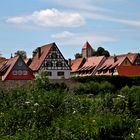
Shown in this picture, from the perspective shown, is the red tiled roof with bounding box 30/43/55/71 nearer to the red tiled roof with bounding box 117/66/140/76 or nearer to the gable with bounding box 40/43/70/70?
the gable with bounding box 40/43/70/70

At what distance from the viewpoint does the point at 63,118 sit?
11.2 metres

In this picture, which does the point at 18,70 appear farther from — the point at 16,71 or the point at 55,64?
the point at 55,64

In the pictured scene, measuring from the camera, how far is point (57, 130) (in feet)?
31.5

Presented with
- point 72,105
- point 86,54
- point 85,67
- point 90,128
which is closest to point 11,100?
point 72,105

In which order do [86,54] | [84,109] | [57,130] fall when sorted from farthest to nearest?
[86,54], [84,109], [57,130]

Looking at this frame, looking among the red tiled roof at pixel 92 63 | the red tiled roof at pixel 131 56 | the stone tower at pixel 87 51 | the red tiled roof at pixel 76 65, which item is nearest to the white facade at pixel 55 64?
the red tiled roof at pixel 131 56

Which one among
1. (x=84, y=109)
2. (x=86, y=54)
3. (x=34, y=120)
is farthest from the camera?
(x=86, y=54)

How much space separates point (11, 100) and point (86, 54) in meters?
109

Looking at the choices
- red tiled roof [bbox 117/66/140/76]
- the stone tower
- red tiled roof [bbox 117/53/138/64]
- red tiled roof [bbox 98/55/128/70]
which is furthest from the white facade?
the stone tower

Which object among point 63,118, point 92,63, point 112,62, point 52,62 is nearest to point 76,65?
point 92,63

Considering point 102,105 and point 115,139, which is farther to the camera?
point 102,105

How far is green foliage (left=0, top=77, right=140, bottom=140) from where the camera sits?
984 centimetres

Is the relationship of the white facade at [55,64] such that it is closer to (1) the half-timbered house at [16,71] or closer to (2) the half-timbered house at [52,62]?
(2) the half-timbered house at [52,62]

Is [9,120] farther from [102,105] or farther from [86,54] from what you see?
[86,54]
